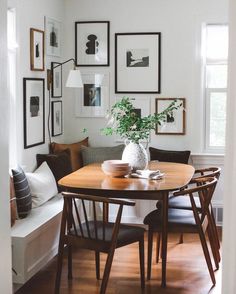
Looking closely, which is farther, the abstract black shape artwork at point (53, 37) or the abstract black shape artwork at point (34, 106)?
the abstract black shape artwork at point (53, 37)

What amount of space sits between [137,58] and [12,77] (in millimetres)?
1575

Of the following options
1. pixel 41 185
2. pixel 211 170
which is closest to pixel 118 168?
pixel 41 185

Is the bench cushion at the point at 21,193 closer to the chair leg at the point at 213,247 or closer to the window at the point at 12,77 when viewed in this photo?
the window at the point at 12,77

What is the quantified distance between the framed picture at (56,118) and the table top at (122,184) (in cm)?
127

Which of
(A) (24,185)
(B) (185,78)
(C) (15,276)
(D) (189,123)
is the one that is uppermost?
(B) (185,78)

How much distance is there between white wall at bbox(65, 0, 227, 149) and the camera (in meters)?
5.32

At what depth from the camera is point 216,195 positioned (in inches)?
214

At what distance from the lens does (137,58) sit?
5.50m

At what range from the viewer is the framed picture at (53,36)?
5.11m

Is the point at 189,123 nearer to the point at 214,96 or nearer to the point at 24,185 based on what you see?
the point at 214,96
